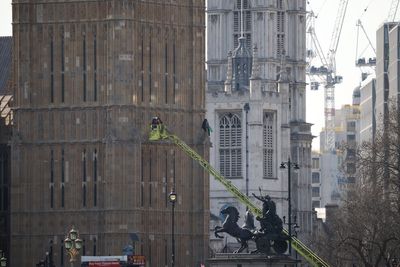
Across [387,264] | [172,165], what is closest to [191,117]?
[172,165]

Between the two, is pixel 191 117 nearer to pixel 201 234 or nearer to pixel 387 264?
pixel 201 234

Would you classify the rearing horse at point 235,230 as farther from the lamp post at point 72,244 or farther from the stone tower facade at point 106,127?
the stone tower facade at point 106,127

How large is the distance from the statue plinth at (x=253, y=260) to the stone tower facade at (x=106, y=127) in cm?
2682

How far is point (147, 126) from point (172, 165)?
329cm

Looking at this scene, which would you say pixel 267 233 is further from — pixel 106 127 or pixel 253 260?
pixel 106 127

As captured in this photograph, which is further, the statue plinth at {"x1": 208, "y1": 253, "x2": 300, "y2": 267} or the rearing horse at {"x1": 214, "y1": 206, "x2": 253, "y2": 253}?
the rearing horse at {"x1": 214, "y1": 206, "x2": 253, "y2": 253}

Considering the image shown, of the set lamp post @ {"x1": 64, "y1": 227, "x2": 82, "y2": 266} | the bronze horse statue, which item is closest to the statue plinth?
the bronze horse statue

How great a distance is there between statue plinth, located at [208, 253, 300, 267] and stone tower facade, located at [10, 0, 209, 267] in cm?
2682

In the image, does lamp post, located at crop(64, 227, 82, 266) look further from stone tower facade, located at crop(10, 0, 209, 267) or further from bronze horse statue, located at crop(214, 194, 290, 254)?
→ stone tower facade, located at crop(10, 0, 209, 267)

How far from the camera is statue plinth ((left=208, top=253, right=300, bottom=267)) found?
16012cm

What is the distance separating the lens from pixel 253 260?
160750mm

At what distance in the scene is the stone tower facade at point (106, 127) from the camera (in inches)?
7480

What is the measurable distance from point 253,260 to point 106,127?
102ft

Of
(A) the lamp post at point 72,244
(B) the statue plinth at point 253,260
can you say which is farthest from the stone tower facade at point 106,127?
(A) the lamp post at point 72,244
